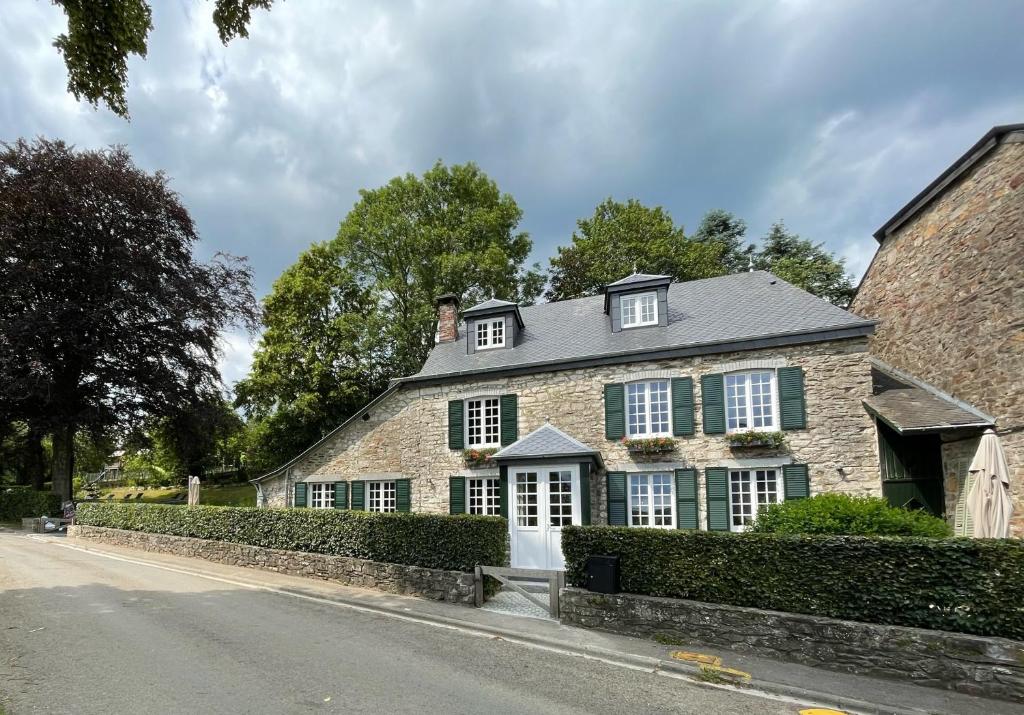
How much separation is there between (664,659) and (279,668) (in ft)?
15.8

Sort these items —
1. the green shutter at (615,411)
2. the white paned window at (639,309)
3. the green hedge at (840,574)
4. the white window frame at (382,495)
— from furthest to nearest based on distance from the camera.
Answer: the white window frame at (382,495) → the white paned window at (639,309) → the green shutter at (615,411) → the green hedge at (840,574)

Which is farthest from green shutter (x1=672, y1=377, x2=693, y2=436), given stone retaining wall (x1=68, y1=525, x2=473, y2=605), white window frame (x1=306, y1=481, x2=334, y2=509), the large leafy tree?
the large leafy tree

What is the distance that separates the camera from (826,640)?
688 centimetres

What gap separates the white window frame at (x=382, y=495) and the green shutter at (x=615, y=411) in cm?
726

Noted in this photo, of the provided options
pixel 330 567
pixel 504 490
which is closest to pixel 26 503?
pixel 330 567

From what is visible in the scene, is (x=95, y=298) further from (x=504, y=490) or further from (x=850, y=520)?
(x=850, y=520)

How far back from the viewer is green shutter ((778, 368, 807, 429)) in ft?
43.1

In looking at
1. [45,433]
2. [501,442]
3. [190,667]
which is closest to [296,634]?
[190,667]

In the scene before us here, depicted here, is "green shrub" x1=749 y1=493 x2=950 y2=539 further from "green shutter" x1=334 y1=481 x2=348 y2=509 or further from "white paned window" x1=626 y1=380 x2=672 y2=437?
"green shutter" x1=334 y1=481 x2=348 y2=509

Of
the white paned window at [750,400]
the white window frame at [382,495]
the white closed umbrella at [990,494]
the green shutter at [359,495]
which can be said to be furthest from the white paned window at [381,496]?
the white closed umbrella at [990,494]

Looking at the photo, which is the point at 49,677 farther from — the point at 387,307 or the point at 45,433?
the point at 387,307

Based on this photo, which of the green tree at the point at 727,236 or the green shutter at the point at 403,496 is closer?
the green shutter at the point at 403,496

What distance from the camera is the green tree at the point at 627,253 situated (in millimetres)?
29609

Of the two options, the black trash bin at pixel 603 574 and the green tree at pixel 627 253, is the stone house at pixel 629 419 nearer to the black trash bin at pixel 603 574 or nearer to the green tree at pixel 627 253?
the black trash bin at pixel 603 574
